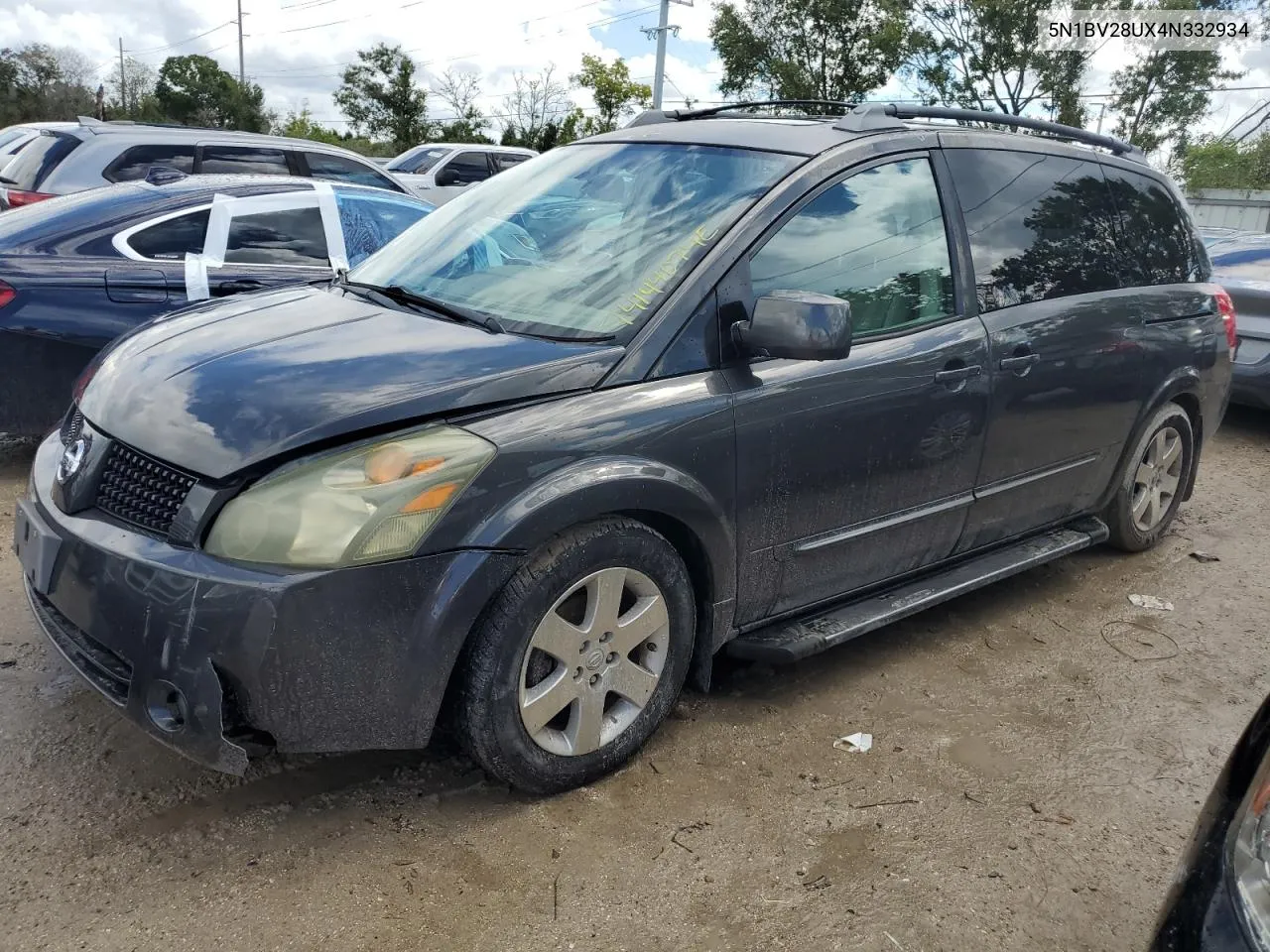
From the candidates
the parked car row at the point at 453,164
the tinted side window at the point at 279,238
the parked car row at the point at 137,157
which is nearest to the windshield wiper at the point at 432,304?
the tinted side window at the point at 279,238

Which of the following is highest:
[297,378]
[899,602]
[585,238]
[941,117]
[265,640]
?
[941,117]

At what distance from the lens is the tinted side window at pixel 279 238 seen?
5449 millimetres

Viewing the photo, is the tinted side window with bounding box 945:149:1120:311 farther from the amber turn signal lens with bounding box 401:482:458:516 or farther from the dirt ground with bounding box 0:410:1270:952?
the amber turn signal lens with bounding box 401:482:458:516

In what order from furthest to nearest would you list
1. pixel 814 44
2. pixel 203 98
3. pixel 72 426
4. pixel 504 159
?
pixel 203 98
pixel 814 44
pixel 504 159
pixel 72 426

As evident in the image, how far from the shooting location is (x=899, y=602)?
3537mm

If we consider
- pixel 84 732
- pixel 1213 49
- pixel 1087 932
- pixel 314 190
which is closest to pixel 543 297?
pixel 84 732

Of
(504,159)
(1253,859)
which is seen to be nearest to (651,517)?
(1253,859)

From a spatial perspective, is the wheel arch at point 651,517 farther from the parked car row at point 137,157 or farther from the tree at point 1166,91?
the tree at point 1166,91

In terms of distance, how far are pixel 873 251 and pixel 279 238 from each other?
3554 mm

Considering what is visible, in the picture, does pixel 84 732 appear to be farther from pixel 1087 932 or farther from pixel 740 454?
pixel 1087 932

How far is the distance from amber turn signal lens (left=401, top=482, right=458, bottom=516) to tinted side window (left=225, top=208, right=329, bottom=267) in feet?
11.7

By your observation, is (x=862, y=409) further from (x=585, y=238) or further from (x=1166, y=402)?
(x=1166, y=402)

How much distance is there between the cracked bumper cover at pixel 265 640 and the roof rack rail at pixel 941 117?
2037 mm

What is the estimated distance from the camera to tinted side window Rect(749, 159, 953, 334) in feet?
10.3
